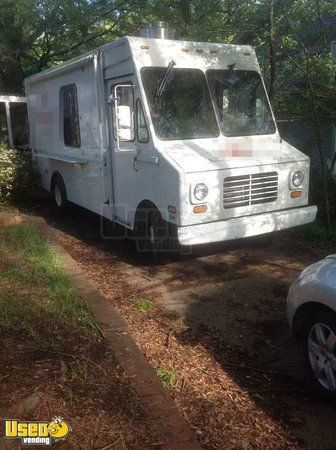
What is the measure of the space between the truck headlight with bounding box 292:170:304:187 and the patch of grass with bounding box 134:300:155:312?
2.52 metres

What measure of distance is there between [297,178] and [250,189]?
765 millimetres

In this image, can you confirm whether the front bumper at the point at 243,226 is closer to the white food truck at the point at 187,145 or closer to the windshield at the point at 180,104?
the white food truck at the point at 187,145

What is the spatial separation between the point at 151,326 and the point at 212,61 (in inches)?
147

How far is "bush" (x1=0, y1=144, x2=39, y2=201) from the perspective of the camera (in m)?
9.48

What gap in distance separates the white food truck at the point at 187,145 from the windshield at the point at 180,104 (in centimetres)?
1

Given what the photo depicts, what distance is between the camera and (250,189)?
5664 mm

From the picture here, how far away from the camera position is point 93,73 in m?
6.62

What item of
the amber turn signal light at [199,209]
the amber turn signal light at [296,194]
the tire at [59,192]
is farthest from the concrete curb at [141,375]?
the tire at [59,192]

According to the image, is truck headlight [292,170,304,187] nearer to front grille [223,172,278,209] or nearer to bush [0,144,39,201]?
front grille [223,172,278,209]

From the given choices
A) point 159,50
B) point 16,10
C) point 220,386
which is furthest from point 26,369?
point 16,10

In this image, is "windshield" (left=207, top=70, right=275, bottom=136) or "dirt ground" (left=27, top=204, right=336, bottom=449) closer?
"dirt ground" (left=27, top=204, right=336, bottom=449)

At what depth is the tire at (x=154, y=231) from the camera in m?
5.85

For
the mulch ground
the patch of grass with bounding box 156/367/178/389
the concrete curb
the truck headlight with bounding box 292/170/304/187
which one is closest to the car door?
the concrete curb

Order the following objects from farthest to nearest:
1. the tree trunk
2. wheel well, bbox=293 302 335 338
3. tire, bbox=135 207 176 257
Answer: the tree trunk → tire, bbox=135 207 176 257 → wheel well, bbox=293 302 335 338
